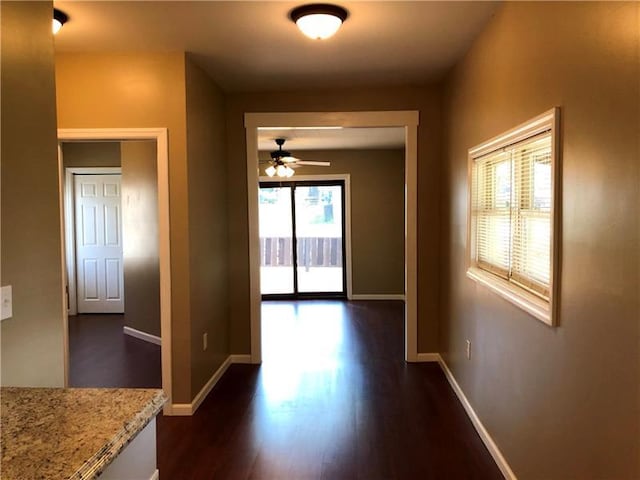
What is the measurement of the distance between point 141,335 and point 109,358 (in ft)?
2.55

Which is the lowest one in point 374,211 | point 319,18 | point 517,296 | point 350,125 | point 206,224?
point 517,296

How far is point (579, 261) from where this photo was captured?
164cm

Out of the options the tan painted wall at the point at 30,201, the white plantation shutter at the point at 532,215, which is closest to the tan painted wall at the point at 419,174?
the white plantation shutter at the point at 532,215

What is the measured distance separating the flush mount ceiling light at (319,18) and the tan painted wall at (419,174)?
1.57 meters

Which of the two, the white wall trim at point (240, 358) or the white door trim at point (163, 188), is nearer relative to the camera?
the white door trim at point (163, 188)

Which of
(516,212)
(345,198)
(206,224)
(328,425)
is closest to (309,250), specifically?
(345,198)

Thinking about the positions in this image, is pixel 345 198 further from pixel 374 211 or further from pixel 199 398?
pixel 199 398

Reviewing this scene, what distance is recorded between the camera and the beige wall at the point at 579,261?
134 cm

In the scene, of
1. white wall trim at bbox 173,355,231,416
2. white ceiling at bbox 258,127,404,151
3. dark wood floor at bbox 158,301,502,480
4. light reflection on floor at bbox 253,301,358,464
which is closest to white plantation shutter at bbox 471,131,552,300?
dark wood floor at bbox 158,301,502,480

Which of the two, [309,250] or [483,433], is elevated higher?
[309,250]

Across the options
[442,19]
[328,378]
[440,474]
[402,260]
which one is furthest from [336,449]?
[402,260]

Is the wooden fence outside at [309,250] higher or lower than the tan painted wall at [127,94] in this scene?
lower

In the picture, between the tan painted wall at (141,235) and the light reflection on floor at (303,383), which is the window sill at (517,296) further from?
the tan painted wall at (141,235)

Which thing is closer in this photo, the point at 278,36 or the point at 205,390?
the point at 278,36
